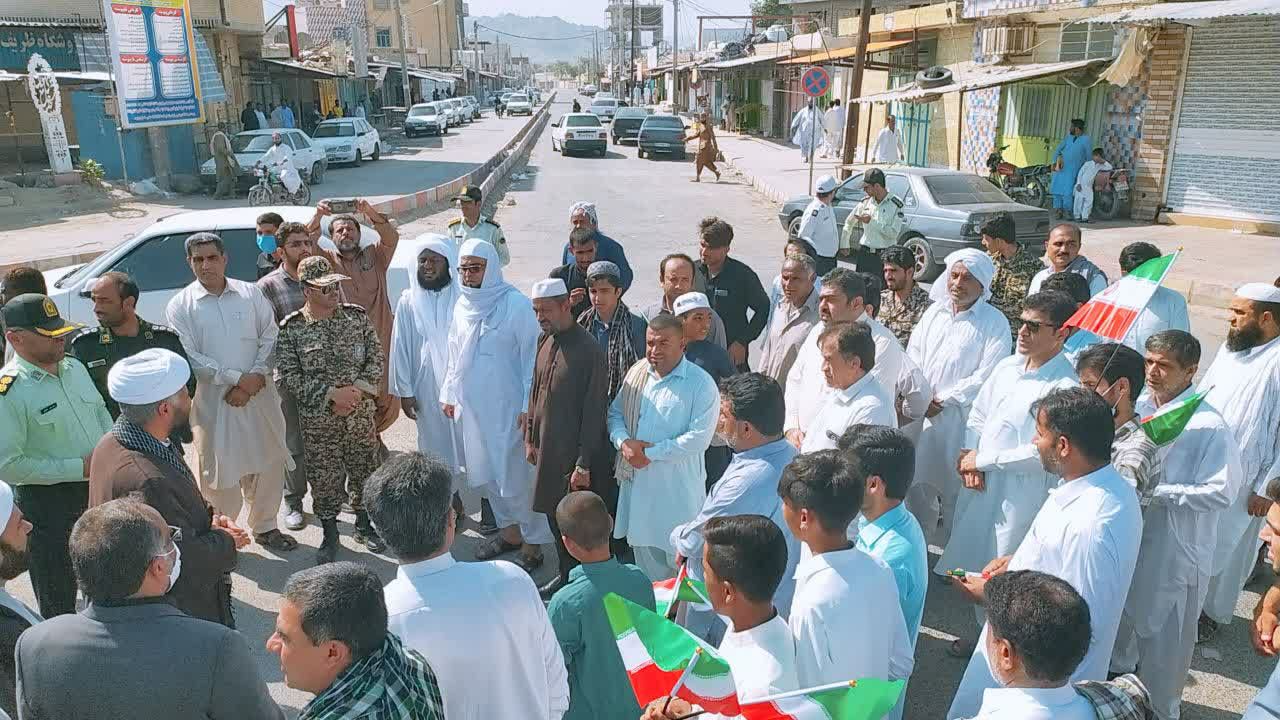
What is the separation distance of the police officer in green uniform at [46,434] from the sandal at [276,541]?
146 cm

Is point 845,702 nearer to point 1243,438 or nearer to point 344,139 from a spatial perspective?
point 1243,438

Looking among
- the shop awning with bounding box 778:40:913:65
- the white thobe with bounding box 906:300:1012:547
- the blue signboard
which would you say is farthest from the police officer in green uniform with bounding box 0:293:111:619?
the blue signboard

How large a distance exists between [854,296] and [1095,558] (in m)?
2.04

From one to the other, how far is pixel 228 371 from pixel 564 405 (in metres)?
1.99

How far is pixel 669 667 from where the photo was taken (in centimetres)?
239

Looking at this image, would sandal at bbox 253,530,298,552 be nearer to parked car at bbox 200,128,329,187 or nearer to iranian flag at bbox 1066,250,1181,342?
iranian flag at bbox 1066,250,1181,342

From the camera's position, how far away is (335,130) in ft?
90.3

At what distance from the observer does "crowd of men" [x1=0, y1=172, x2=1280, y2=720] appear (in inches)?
90.0

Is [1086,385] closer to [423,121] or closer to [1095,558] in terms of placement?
[1095,558]

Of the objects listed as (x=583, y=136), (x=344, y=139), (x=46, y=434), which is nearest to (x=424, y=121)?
(x=583, y=136)

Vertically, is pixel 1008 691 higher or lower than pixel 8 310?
lower

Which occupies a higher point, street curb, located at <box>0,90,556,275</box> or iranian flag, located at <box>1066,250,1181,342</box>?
iranian flag, located at <box>1066,250,1181,342</box>

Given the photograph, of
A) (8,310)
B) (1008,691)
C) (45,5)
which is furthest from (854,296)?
(45,5)

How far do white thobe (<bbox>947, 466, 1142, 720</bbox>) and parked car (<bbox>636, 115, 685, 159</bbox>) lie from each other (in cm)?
2768
